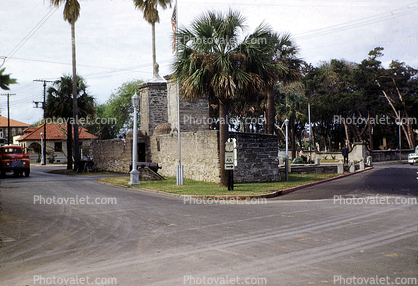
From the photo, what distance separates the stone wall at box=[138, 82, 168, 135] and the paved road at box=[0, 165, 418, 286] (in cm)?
1673

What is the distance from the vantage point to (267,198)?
47.7 feet

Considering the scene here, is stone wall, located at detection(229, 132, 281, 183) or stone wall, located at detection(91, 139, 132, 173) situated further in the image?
stone wall, located at detection(91, 139, 132, 173)

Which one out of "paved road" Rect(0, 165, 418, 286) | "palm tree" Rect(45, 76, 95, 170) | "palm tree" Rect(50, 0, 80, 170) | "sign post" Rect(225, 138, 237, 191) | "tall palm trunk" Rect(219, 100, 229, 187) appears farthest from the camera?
"palm tree" Rect(45, 76, 95, 170)

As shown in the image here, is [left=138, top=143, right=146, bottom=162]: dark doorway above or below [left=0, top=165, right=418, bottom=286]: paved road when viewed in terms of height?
above

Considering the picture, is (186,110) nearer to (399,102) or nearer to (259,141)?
(259,141)

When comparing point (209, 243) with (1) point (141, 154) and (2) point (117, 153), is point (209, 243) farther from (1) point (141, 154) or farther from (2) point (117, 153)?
(2) point (117, 153)

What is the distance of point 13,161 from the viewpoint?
26.9 m

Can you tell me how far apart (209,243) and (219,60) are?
10777 millimetres

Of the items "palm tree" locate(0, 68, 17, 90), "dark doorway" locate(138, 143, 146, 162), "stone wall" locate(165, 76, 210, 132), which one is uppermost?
"stone wall" locate(165, 76, 210, 132)

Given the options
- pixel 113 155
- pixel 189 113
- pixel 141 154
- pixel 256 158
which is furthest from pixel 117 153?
pixel 256 158

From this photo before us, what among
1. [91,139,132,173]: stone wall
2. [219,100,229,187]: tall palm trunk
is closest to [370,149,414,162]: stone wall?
[91,139,132,173]: stone wall

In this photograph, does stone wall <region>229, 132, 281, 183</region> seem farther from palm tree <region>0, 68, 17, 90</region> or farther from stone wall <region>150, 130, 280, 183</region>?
palm tree <region>0, 68, 17, 90</region>

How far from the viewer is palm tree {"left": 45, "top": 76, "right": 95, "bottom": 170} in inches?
1321

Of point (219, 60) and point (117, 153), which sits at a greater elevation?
point (219, 60)
